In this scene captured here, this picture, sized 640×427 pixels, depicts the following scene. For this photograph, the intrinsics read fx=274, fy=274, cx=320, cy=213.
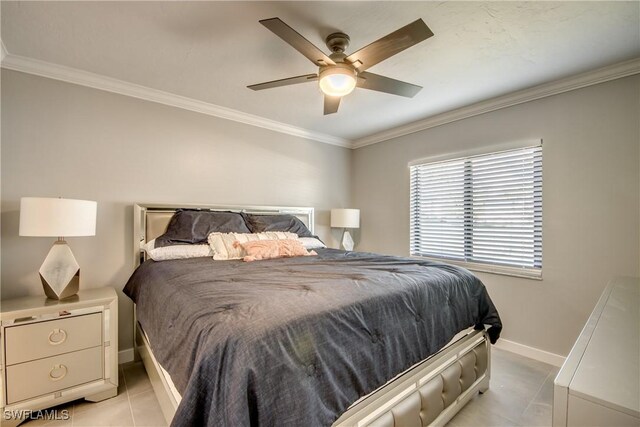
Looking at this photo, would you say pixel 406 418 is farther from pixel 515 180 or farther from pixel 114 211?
pixel 114 211

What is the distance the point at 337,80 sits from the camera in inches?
69.0

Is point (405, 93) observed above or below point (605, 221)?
above

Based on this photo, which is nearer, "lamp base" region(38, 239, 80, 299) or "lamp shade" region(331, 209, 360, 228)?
"lamp base" region(38, 239, 80, 299)

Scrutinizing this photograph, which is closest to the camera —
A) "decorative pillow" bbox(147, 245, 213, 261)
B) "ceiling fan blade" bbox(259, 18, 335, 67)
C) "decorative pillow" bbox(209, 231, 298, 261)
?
"ceiling fan blade" bbox(259, 18, 335, 67)

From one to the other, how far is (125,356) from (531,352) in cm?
374

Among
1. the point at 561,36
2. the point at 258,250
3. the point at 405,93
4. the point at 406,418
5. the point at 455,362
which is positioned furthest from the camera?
the point at 258,250

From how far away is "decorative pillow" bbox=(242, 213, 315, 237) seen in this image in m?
2.96

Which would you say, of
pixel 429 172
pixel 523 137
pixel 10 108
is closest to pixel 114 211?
pixel 10 108

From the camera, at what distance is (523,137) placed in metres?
2.65

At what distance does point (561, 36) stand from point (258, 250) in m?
2.68

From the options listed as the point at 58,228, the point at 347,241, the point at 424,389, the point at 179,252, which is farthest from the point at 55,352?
the point at 347,241

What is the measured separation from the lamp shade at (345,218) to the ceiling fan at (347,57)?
6.46 feet

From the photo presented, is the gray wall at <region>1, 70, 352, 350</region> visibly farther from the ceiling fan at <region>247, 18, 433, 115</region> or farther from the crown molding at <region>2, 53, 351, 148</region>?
the ceiling fan at <region>247, 18, 433, 115</region>

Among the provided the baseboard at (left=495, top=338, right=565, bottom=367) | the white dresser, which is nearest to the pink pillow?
the white dresser
